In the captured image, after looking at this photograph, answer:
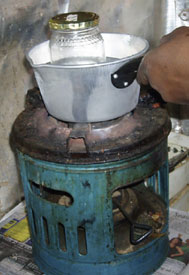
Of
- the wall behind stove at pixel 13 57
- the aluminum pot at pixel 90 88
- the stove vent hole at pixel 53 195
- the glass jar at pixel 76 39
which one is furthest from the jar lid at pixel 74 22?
the stove vent hole at pixel 53 195

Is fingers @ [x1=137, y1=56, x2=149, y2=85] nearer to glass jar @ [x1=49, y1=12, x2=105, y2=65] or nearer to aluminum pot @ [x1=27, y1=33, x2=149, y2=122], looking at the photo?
aluminum pot @ [x1=27, y1=33, x2=149, y2=122]

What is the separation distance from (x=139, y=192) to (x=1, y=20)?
2.86ft

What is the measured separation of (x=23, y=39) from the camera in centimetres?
176

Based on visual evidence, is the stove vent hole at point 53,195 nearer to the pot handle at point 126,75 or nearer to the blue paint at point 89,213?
the blue paint at point 89,213

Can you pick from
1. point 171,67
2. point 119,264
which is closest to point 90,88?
point 171,67

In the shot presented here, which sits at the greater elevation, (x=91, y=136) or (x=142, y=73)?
(x=142, y=73)

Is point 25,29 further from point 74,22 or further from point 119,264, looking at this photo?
point 119,264

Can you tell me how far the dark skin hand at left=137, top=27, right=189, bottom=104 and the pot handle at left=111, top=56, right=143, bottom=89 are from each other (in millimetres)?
17

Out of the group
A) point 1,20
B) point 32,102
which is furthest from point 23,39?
point 32,102

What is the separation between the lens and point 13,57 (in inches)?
69.0

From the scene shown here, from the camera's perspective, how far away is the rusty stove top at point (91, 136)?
120cm

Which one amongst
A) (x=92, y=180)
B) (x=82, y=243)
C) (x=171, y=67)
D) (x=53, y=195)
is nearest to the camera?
(x=171, y=67)

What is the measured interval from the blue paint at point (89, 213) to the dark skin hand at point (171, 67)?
0.24 m

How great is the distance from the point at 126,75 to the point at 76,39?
0.20 meters
